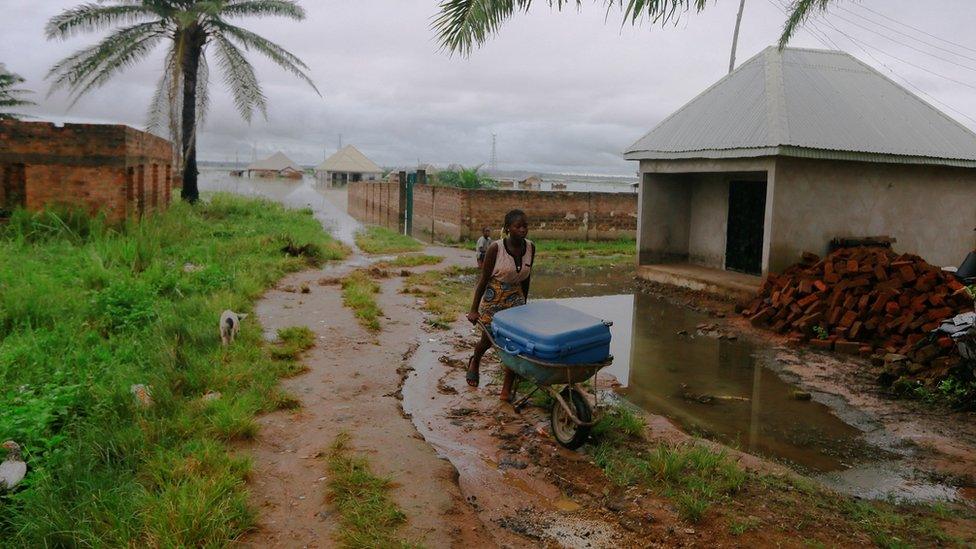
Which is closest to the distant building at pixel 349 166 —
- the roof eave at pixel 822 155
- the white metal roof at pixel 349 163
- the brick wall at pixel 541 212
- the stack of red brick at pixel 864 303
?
the white metal roof at pixel 349 163

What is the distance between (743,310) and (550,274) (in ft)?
17.6

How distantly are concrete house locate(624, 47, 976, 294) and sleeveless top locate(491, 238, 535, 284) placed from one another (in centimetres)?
633

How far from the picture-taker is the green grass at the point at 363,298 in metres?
8.99

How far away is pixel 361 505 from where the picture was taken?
379 cm

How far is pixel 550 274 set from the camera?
1531 centimetres

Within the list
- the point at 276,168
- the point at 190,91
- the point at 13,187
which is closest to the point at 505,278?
the point at 13,187

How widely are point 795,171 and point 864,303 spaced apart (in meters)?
2.90

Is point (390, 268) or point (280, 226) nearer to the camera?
point (390, 268)

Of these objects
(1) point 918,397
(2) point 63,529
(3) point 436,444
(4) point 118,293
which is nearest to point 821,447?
(1) point 918,397

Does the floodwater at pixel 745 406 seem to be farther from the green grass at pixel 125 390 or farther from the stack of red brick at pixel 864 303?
the green grass at pixel 125 390

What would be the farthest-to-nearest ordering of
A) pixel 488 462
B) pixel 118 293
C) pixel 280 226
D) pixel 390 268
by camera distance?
pixel 280 226 < pixel 390 268 < pixel 118 293 < pixel 488 462

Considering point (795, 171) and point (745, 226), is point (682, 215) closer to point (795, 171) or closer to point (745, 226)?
point (745, 226)

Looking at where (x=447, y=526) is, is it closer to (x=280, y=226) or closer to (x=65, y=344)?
(x=65, y=344)

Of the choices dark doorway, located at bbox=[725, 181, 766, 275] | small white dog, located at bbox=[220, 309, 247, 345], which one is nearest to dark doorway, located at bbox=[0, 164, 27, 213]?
small white dog, located at bbox=[220, 309, 247, 345]
